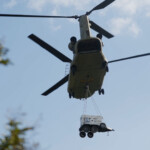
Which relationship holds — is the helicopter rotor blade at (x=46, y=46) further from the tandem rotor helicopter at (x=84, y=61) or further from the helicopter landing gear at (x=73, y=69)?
the helicopter landing gear at (x=73, y=69)

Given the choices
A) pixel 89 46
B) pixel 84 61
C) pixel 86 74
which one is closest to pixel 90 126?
pixel 86 74

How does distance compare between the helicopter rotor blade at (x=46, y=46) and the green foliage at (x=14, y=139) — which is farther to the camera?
the helicopter rotor blade at (x=46, y=46)

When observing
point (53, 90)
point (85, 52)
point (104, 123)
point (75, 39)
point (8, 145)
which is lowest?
point (8, 145)

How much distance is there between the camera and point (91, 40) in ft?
A: 64.6

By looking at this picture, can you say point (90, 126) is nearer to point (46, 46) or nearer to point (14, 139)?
point (46, 46)

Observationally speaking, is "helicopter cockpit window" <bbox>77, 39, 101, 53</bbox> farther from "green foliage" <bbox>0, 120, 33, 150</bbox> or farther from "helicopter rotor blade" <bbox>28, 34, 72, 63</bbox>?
"green foliage" <bbox>0, 120, 33, 150</bbox>

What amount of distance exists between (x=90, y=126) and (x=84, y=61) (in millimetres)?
4108

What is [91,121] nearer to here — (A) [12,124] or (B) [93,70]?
(B) [93,70]

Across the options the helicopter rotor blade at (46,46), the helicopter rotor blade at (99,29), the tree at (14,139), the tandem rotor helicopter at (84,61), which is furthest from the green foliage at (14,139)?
the helicopter rotor blade at (99,29)

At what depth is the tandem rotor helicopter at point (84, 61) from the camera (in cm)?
1975

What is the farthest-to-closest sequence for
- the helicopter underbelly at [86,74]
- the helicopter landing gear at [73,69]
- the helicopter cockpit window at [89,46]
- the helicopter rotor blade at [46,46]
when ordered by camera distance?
the helicopter rotor blade at [46,46] < the helicopter landing gear at [73,69] < the helicopter underbelly at [86,74] < the helicopter cockpit window at [89,46]

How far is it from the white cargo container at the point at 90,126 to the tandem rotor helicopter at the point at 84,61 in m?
2.39

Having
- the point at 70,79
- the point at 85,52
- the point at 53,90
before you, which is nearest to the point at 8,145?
the point at 85,52

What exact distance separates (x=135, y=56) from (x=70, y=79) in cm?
460
